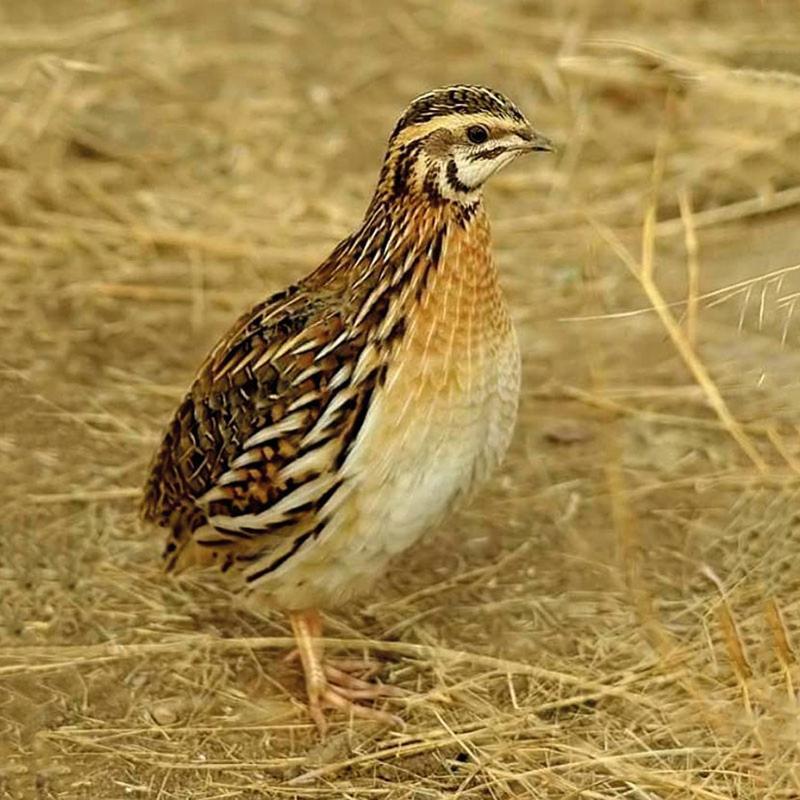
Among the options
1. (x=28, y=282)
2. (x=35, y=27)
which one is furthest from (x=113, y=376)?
Answer: (x=35, y=27)

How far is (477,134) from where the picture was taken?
3.89 meters

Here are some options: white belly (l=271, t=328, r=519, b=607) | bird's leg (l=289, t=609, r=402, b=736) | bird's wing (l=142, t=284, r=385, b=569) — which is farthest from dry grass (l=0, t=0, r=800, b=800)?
bird's wing (l=142, t=284, r=385, b=569)

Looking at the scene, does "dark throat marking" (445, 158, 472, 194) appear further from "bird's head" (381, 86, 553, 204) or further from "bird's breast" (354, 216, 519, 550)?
"bird's breast" (354, 216, 519, 550)

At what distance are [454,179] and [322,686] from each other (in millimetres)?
1281

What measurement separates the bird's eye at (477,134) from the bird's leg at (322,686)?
124cm

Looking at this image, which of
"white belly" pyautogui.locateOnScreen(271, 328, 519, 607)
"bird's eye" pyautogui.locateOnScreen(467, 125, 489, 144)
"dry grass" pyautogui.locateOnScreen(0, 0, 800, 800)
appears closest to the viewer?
"white belly" pyautogui.locateOnScreen(271, 328, 519, 607)

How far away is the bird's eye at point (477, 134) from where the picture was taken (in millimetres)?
3883

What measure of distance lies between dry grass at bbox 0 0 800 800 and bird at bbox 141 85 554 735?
409mm

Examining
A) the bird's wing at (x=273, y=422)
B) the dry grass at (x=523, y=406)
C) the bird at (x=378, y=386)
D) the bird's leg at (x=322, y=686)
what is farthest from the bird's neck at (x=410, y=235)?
the bird's leg at (x=322, y=686)

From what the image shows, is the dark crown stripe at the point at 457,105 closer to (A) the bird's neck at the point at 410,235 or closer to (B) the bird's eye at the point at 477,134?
(B) the bird's eye at the point at 477,134

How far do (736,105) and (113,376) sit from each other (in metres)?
3.17

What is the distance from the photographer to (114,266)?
20.7 ft

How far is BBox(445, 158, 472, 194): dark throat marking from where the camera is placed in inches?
153

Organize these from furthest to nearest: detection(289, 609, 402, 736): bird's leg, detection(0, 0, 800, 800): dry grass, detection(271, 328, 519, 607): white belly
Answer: detection(289, 609, 402, 736): bird's leg < detection(0, 0, 800, 800): dry grass < detection(271, 328, 519, 607): white belly
